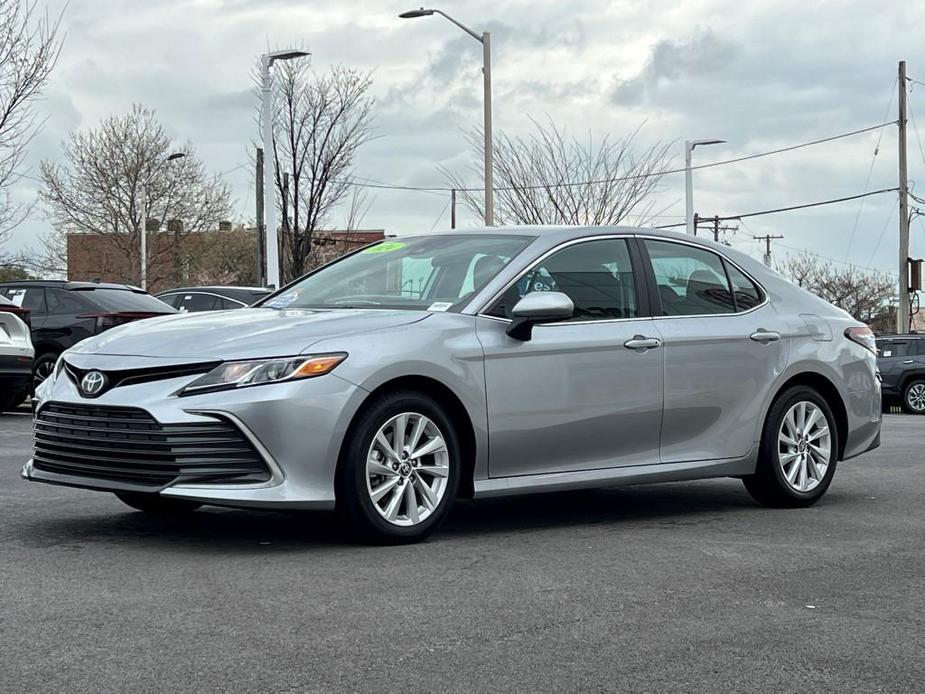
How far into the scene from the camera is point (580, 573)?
5.94 m

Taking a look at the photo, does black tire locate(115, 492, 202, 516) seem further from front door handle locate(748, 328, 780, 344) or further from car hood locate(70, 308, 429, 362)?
front door handle locate(748, 328, 780, 344)

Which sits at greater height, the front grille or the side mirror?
the side mirror

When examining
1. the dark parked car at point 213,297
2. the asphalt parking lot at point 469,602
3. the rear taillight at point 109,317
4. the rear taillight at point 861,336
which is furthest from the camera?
the dark parked car at point 213,297

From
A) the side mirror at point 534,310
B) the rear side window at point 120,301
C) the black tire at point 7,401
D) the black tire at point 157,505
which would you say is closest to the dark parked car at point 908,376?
the rear side window at point 120,301

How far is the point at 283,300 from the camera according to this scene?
25.3 feet

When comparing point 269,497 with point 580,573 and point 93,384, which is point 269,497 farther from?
point 580,573

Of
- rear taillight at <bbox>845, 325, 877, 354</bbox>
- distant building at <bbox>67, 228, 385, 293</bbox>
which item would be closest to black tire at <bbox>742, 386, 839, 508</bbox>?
rear taillight at <bbox>845, 325, 877, 354</bbox>

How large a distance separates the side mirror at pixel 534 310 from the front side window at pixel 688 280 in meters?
1.01

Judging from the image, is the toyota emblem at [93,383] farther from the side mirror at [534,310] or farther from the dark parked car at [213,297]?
the dark parked car at [213,297]

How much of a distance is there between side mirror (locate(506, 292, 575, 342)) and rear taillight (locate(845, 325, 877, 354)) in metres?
2.48

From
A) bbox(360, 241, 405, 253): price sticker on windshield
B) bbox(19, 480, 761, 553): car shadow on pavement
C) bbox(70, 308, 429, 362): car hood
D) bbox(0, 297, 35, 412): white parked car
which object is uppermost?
bbox(360, 241, 405, 253): price sticker on windshield

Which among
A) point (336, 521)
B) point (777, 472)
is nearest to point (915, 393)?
point (777, 472)

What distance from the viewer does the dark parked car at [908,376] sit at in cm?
2931

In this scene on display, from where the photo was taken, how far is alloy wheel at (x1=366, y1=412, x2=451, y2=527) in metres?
6.42
